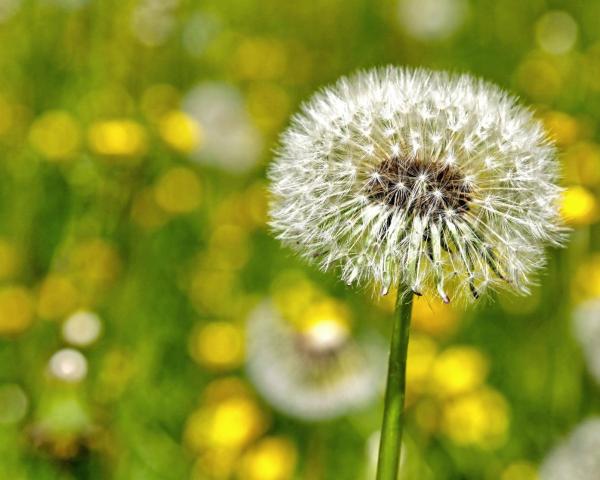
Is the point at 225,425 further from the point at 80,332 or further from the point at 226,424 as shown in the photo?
the point at 80,332

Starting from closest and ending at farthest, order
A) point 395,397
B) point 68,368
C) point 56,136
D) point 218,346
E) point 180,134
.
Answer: point 395,397 → point 68,368 → point 218,346 → point 180,134 → point 56,136

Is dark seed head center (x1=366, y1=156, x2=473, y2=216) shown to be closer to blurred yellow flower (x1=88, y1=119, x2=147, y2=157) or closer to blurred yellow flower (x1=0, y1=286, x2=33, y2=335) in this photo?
blurred yellow flower (x1=88, y1=119, x2=147, y2=157)

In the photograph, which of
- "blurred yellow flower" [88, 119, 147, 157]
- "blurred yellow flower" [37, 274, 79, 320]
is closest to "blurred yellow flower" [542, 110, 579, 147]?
"blurred yellow flower" [88, 119, 147, 157]

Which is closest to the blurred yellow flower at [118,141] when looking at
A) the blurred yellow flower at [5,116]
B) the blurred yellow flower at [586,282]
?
the blurred yellow flower at [5,116]

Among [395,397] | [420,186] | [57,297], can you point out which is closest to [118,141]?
[57,297]

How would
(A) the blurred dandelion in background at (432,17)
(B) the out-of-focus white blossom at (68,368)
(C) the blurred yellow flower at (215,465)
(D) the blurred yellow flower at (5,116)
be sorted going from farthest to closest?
(A) the blurred dandelion in background at (432,17) < (D) the blurred yellow flower at (5,116) < (C) the blurred yellow flower at (215,465) < (B) the out-of-focus white blossom at (68,368)

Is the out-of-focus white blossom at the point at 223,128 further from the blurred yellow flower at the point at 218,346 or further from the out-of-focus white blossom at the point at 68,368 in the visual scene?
the out-of-focus white blossom at the point at 68,368

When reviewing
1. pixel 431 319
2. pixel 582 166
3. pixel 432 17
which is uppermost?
pixel 432 17

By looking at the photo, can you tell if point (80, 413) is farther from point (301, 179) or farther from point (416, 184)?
point (416, 184)
